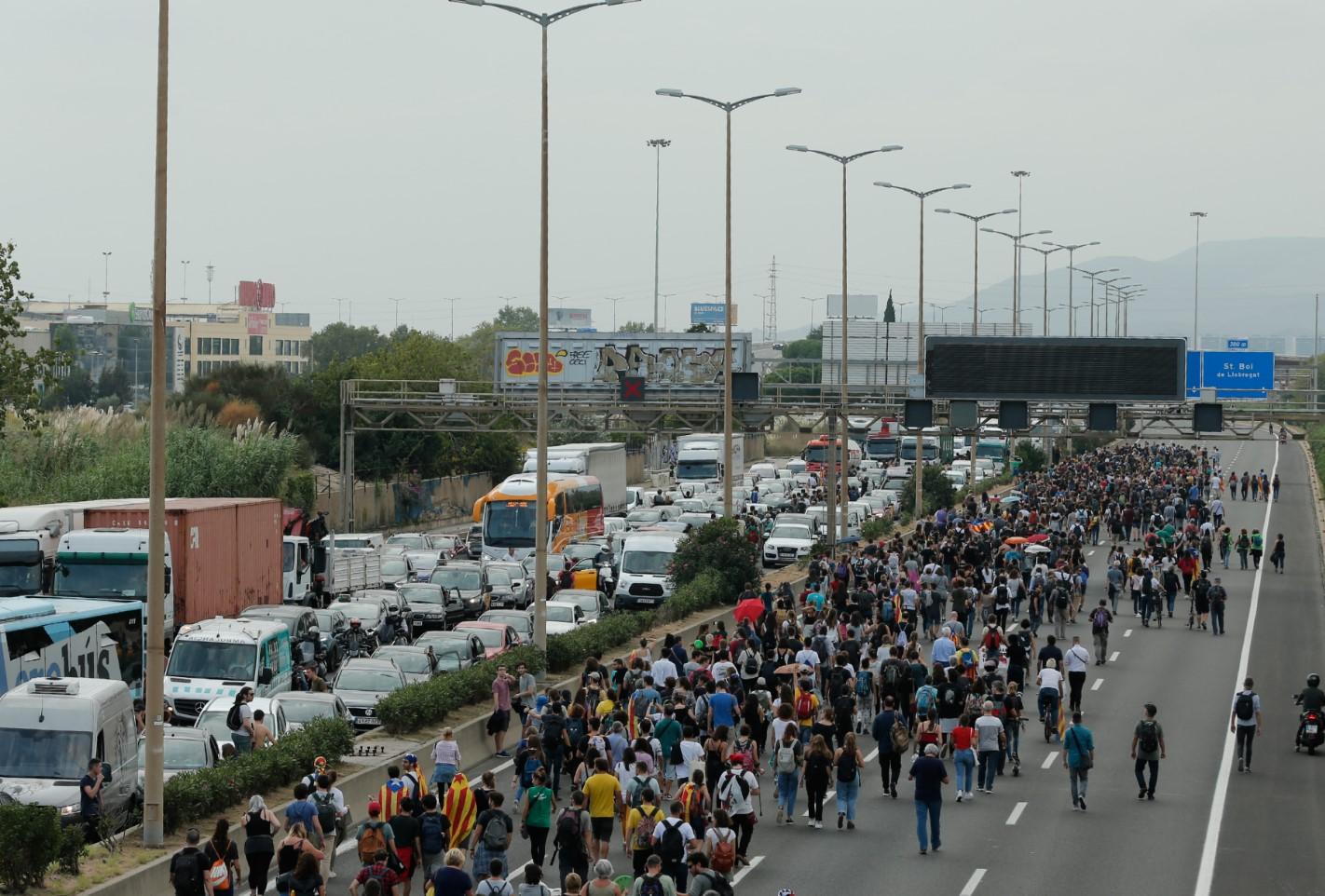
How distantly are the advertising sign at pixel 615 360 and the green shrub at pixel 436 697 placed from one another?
47015mm

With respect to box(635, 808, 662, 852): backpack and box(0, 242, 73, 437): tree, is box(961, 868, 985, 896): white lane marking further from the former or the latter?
box(0, 242, 73, 437): tree

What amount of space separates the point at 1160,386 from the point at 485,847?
4049cm

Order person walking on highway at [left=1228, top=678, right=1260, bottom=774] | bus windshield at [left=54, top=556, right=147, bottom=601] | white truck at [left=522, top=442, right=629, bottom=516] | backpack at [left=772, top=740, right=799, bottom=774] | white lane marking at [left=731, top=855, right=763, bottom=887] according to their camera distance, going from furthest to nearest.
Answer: white truck at [left=522, top=442, right=629, bottom=516]
bus windshield at [left=54, top=556, right=147, bottom=601]
person walking on highway at [left=1228, top=678, right=1260, bottom=774]
backpack at [left=772, top=740, right=799, bottom=774]
white lane marking at [left=731, top=855, right=763, bottom=887]

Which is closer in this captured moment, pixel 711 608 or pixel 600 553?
pixel 711 608

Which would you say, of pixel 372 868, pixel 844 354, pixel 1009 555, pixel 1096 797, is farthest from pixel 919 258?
pixel 372 868

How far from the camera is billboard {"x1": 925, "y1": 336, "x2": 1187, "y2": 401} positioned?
52438 millimetres

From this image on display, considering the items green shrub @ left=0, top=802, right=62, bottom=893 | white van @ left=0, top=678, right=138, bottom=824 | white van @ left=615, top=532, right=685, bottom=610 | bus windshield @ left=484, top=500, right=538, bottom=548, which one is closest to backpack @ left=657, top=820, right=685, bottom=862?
green shrub @ left=0, top=802, right=62, bottom=893

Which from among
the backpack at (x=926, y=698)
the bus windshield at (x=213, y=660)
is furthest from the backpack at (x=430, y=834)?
the bus windshield at (x=213, y=660)

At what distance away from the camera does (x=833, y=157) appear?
53.6 metres

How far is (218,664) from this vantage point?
2702 cm

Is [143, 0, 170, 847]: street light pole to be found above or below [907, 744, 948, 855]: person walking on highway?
above

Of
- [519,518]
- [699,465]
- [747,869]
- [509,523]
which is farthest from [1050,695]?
[699,465]

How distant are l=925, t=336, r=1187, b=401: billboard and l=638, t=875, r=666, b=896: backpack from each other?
40.0 metres

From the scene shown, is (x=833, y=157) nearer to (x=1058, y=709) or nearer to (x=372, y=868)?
(x=1058, y=709)
